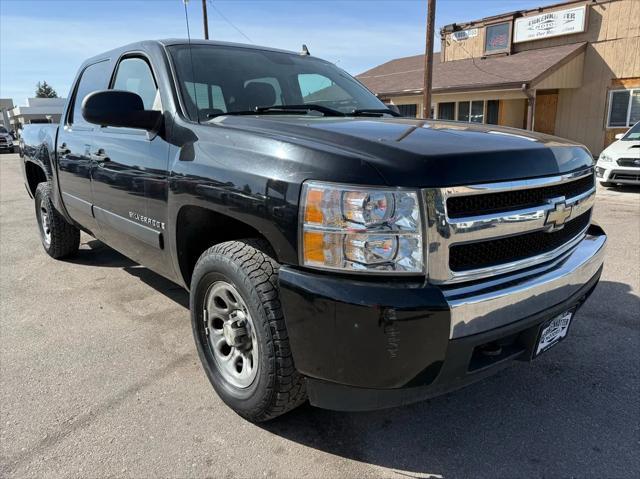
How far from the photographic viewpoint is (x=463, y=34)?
21.0m

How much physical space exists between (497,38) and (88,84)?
1913cm

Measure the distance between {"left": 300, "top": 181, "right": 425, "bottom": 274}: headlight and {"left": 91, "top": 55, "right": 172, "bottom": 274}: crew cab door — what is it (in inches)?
48.6

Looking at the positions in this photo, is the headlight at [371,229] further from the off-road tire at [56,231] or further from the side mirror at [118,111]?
the off-road tire at [56,231]

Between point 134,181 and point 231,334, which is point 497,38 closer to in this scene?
point 134,181

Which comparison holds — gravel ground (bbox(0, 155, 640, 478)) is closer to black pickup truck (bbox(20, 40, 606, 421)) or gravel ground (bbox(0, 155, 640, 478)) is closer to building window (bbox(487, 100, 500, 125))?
black pickup truck (bbox(20, 40, 606, 421))

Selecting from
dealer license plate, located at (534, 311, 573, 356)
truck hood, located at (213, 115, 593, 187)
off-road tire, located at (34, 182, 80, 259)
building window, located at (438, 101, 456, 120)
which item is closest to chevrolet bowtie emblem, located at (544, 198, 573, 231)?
truck hood, located at (213, 115, 593, 187)

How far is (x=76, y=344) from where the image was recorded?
10.8 ft

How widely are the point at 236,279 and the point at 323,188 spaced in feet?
2.05

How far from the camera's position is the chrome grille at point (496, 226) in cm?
179

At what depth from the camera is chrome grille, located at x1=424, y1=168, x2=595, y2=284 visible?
5.88 ft

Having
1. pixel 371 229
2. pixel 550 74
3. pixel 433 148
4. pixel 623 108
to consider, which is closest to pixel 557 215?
pixel 433 148

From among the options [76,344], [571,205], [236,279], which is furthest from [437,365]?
[76,344]

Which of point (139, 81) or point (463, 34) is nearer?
point (139, 81)

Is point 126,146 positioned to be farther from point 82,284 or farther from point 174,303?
point 82,284
